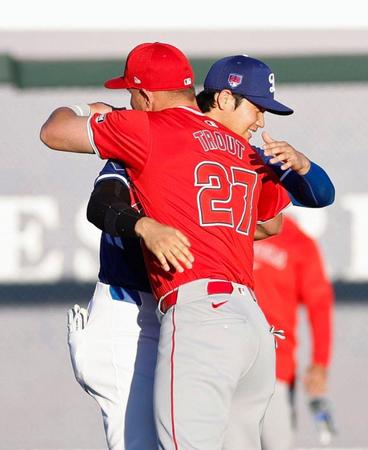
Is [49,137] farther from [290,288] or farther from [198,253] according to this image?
[290,288]

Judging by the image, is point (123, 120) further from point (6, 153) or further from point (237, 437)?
point (6, 153)

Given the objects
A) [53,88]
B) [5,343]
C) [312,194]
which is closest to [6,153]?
[53,88]

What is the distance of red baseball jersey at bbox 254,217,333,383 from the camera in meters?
5.03

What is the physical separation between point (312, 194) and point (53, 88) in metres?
3.05

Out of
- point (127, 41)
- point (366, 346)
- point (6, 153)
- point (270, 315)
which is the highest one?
point (127, 41)

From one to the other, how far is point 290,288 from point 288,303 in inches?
2.5

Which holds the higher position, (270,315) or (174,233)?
(174,233)

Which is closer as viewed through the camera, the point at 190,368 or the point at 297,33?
the point at 190,368

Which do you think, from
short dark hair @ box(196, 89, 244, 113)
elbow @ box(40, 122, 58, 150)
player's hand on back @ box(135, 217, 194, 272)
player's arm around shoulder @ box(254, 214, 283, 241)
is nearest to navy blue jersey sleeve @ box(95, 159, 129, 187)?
elbow @ box(40, 122, 58, 150)

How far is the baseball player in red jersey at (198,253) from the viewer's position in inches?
126

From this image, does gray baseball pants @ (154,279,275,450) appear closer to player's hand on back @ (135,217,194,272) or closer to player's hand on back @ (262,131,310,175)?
player's hand on back @ (135,217,194,272)

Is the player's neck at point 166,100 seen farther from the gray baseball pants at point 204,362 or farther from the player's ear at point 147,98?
the gray baseball pants at point 204,362

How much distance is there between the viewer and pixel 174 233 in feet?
10.3

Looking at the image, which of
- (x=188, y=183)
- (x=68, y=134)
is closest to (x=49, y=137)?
(x=68, y=134)
